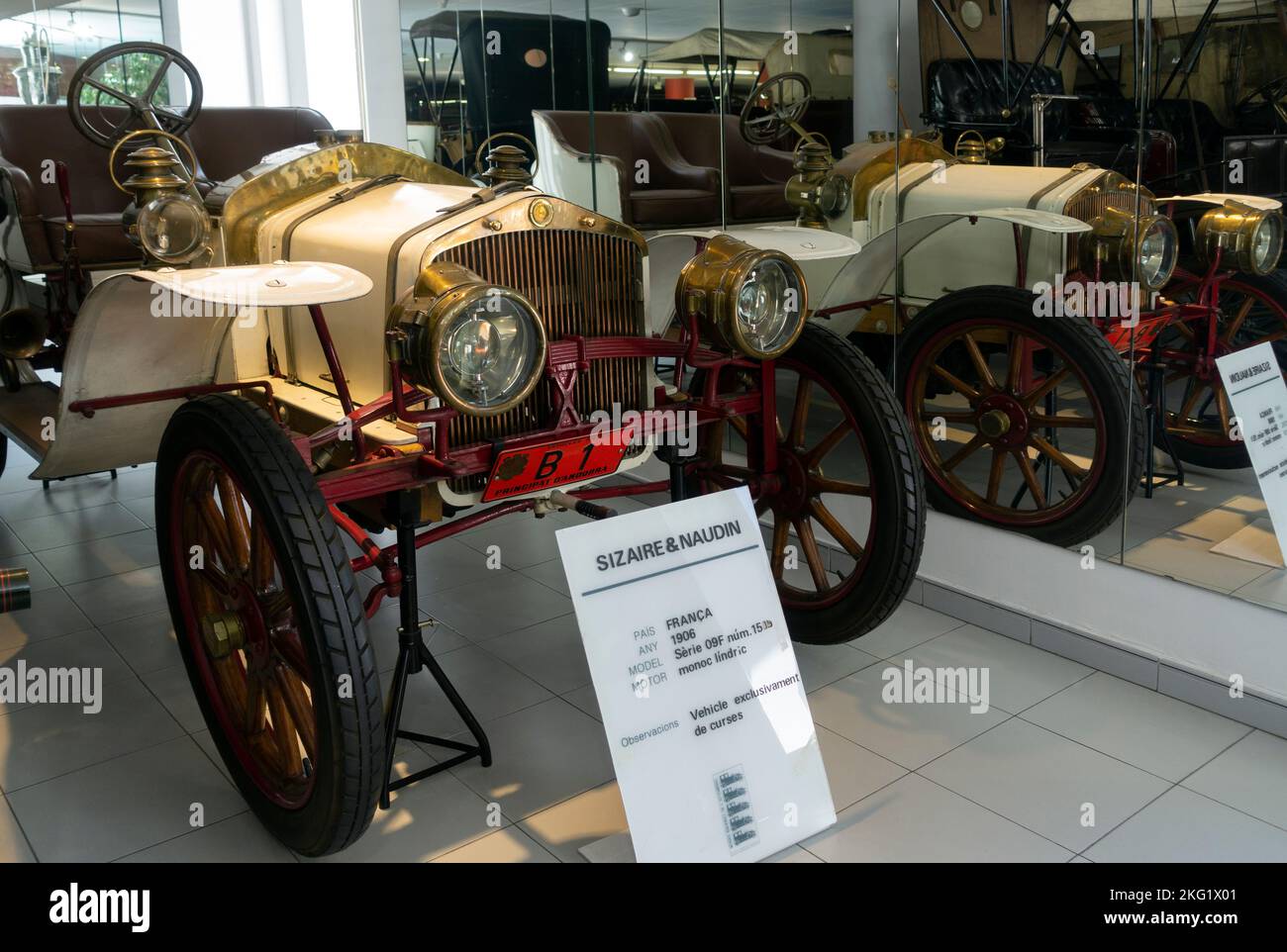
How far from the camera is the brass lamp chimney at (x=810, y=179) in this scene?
12.0 ft

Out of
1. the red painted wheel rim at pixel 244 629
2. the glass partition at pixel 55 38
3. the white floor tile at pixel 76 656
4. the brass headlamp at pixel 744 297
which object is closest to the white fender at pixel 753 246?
the brass headlamp at pixel 744 297

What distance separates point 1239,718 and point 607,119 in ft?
9.82

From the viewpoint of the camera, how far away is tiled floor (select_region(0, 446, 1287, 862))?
7.34ft

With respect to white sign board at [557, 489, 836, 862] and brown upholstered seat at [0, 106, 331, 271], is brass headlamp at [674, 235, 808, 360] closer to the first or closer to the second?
white sign board at [557, 489, 836, 862]

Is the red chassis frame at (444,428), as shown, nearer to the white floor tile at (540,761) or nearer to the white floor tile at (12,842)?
the white floor tile at (540,761)

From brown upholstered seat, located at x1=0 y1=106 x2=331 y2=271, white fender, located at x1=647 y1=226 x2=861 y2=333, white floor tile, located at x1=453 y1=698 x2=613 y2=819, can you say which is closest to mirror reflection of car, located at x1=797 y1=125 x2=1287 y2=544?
white fender, located at x1=647 y1=226 x2=861 y2=333

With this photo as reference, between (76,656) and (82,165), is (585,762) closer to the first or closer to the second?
(76,656)

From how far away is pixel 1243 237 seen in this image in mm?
2795

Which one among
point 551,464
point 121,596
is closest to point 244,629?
point 551,464

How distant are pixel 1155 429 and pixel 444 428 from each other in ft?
6.52

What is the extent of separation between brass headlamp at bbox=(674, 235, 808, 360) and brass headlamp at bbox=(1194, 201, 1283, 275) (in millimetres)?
1171

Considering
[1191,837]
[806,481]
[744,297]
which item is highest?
[744,297]

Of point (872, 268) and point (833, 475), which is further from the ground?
point (872, 268)
